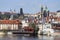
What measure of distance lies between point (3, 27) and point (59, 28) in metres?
15.9

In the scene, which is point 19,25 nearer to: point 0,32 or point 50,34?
point 0,32

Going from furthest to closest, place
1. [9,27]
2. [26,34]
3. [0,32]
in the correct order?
[9,27]
[0,32]
[26,34]

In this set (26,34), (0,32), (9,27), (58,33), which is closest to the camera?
(58,33)

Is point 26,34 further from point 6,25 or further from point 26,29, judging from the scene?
point 6,25

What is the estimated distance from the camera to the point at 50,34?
200 ft

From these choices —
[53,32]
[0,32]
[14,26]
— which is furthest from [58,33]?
[14,26]

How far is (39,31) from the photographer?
64.4 metres

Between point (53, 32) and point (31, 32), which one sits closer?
point (53, 32)

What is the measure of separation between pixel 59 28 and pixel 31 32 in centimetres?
621

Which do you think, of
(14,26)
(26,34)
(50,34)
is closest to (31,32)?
(26,34)

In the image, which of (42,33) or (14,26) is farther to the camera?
(14,26)

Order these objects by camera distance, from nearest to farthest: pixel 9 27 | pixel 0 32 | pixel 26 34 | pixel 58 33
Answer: pixel 58 33 → pixel 26 34 → pixel 0 32 → pixel 9 27

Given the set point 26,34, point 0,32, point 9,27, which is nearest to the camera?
point 26,34

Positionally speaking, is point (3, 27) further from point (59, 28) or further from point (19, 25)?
point (59, 28)
